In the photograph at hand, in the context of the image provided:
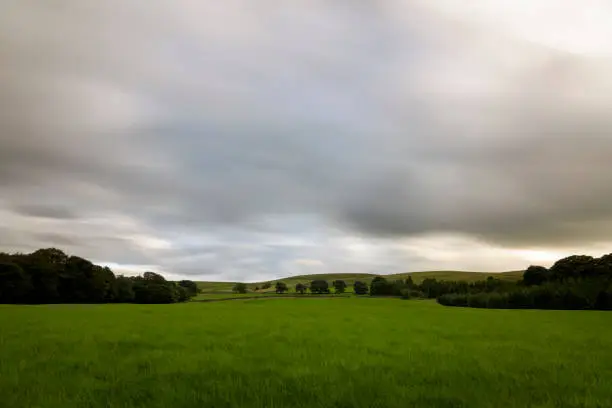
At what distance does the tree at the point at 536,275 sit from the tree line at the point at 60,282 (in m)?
88.5

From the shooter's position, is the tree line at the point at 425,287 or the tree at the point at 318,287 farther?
the tree at the point at 318,287

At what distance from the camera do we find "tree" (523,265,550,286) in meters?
107

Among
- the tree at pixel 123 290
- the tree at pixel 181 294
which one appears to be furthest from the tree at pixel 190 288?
the tree at pixel 123 290

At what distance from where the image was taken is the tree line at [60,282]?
90000mm

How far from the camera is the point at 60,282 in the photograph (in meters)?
98.1

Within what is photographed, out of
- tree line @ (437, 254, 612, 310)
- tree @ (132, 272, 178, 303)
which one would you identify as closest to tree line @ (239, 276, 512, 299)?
tree line @ (437, 254, 612, 310)

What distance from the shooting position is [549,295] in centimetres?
8150

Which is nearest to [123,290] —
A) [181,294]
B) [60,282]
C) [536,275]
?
[60,282]

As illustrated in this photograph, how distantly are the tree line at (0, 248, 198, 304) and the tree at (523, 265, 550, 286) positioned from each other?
88.5 metres

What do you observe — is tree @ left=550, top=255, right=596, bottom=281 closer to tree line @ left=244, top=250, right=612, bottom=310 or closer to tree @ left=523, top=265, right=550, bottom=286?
tree line @ left=244, top=250, right=612, bottom=310

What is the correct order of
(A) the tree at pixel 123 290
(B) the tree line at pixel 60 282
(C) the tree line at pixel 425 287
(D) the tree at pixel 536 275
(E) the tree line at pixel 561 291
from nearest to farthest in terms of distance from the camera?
(E) the tree line at pixel 561 291, (B) the tree line at pixel 60 282, (D) the tree at pixel 536 275, (A) the tree at pixel 123 290, (C) the tree line at pixel 425 287

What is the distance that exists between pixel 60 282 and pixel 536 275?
105 m

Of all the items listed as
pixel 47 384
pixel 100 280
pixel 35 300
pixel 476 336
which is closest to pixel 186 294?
pixel 100 280

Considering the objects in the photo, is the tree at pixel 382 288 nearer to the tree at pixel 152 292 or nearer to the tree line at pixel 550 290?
the tree line at pixel 550 290
